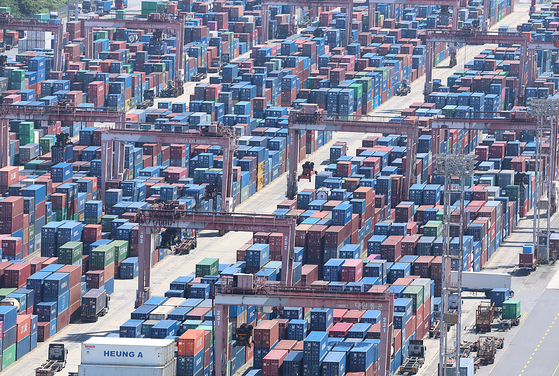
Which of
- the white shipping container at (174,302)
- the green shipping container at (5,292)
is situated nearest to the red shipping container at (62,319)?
the green shipping container at (5,292)

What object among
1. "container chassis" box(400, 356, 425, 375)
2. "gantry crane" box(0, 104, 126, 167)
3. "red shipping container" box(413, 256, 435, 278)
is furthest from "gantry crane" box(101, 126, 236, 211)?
"container chassis" box(400, 356, 425, 375)

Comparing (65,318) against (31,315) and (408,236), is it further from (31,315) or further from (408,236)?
(408,236)

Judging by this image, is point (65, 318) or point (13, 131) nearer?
point (65, 318)

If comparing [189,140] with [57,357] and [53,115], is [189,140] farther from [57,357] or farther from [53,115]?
[57,357]

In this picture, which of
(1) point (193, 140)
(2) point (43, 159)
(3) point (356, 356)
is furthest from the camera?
(2) point (43, 159)

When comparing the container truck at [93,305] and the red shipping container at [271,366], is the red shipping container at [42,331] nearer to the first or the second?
the container truck at [93,305]

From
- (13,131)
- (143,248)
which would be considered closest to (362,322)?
(143,248)
